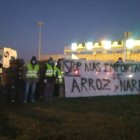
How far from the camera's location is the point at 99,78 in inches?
840

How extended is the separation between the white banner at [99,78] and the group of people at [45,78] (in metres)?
0.66

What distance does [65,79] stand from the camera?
1977 cm

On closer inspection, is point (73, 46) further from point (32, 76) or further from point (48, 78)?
point (32, 76)

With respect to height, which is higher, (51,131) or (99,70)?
(99,70)

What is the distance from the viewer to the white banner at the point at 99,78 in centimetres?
2009

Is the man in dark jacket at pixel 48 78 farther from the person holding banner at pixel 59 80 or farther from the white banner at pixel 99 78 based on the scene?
the white banner at pixel 99 78

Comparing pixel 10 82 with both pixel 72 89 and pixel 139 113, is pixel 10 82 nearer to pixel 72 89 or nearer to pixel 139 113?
pixel 72 89

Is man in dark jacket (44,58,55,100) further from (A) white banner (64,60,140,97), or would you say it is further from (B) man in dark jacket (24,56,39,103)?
(A) white banner (64,60,140,97)

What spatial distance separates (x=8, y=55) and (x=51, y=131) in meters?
17.4

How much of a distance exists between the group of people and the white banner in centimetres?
66

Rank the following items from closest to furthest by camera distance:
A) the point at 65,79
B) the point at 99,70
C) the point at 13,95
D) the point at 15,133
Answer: the point at 15,133 → the point at 13,95 → the point at 65,79 → the point at 99,70

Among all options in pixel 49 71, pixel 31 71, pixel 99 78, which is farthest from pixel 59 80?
pixel 99 78

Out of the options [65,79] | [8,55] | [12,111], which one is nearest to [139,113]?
[12,111]

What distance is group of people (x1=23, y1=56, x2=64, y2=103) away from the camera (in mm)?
17109
